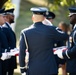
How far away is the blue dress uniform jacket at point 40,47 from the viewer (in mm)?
7211

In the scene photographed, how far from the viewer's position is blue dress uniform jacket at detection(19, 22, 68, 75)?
23.7 feet

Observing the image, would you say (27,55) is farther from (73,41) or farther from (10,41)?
(10,41)

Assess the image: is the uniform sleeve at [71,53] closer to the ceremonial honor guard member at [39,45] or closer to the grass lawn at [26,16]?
the ceremonial honor guard member at [39,45]

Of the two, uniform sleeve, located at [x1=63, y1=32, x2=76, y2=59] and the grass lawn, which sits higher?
uniform sleeve, located at [x1=63, y1=32, x2=76, y2=59]

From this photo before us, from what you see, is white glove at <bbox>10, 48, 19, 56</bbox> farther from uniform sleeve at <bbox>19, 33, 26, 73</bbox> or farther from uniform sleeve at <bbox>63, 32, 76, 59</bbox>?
uniform sleeve at <bbox>63, 32, 76, 59</bbox>

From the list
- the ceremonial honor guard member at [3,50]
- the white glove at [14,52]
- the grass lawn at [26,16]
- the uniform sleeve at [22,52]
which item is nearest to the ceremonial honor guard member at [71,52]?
the uniform sleeve at [22,52]

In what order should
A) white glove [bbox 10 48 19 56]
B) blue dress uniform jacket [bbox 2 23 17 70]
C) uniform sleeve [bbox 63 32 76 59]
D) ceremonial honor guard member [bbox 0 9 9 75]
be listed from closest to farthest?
uniform sleeve [bbox 63 32 76 59] < ceremonial honor guard member [bbox 0 9 9 75] < white glove [bbox 10 48 19 56] < blue dress uniform jacket [bbox 2 23 17 70]

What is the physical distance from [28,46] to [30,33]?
24 centimetres

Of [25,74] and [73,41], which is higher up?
[73,41]

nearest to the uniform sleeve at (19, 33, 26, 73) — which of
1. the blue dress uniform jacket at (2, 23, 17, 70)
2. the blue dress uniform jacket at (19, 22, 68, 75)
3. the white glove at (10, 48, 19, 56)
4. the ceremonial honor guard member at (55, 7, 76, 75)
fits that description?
the blue dress uniform jacket at (19, 22, 68, 75)

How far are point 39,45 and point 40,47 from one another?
1.6 inches

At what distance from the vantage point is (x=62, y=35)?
24.0ft

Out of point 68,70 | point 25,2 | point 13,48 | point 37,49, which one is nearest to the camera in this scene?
point 37,49

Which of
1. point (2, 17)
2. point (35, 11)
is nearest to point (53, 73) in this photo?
point (35, 11)
